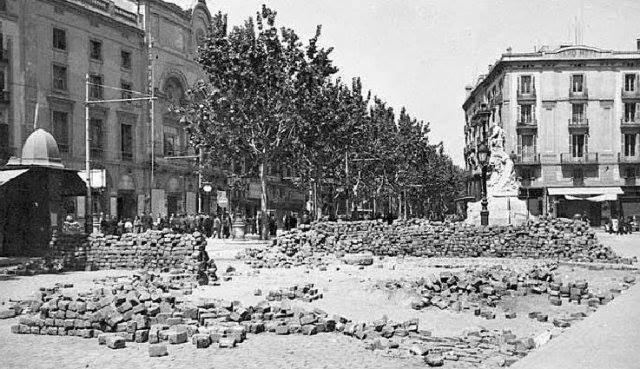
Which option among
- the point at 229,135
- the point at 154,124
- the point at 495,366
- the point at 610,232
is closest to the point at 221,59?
the point at 229,135

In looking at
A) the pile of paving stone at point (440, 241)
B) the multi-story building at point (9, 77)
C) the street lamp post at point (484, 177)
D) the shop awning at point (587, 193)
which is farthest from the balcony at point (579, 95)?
the multi-story building at point (9, 77)

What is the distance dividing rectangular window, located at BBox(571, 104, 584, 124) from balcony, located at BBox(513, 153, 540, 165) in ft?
15.1

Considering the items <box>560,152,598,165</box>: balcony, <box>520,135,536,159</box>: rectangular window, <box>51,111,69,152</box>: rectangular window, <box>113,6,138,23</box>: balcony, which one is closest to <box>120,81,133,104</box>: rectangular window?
<box>113,6,138,23</box>: balcony

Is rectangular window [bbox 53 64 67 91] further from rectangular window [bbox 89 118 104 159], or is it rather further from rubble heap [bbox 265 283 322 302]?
rubble heap [bbox 265 283 322 302]

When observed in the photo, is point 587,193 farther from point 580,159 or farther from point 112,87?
point 112,87

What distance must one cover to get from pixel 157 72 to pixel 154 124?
376cm

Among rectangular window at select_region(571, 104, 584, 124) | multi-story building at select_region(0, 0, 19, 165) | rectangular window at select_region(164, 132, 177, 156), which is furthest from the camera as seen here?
rectangular window at select_region(571, 104, 584, 124)

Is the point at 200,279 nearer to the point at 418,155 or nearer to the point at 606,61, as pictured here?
the point at 418,155

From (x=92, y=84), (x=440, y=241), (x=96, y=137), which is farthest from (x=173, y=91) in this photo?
(x=440, y=241)

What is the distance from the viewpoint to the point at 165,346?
8.79 meters

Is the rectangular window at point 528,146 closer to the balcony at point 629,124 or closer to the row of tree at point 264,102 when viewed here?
the balcony at point 629,124

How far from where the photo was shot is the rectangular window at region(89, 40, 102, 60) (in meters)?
42.8

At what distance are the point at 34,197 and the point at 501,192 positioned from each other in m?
18.8

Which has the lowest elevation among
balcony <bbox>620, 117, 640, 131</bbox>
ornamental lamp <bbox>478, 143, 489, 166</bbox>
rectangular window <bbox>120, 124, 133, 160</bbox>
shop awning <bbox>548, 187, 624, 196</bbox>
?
shop awning <bbox>548, 187, 624, 196</bbox>
